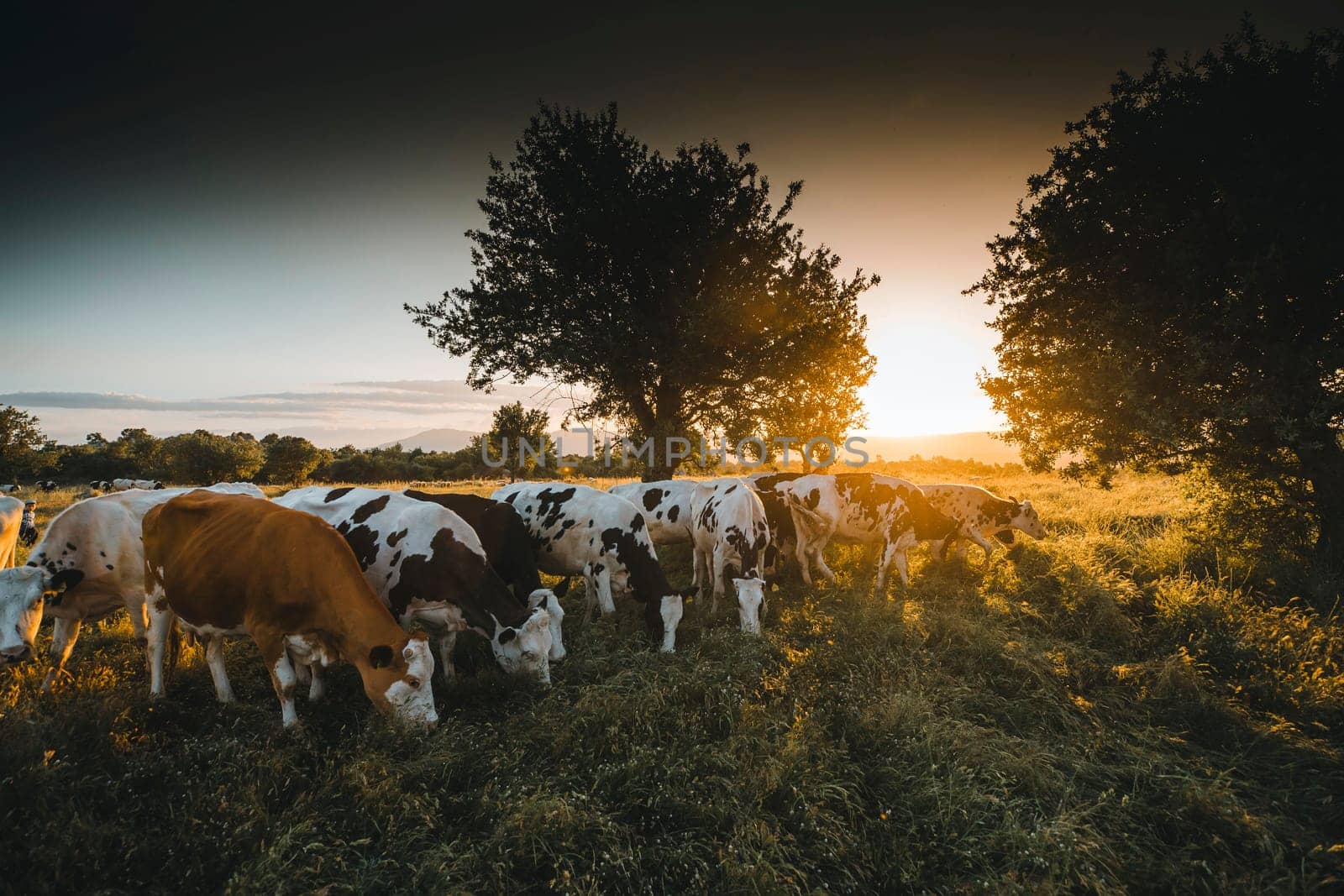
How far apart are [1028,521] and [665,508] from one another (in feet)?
31.3

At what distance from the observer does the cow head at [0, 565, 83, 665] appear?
207 inches

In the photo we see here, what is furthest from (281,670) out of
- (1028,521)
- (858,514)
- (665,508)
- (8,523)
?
(1028,521)

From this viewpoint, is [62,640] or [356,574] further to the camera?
[62,640]

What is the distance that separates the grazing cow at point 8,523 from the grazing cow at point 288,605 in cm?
556

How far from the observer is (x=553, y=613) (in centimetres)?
658

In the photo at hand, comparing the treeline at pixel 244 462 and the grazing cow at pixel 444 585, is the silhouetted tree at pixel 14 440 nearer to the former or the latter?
the treeline at pixel 244 462

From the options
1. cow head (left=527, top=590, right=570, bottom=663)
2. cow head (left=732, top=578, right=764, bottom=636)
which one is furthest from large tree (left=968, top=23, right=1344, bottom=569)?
cow head (left=527, top=590, right=570, bottom=663)

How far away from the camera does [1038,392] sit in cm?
1023

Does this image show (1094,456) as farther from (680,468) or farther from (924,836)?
(680,468)

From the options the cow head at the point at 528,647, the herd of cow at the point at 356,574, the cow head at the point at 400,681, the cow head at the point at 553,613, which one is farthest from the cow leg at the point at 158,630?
the cow head at the point at 553,613

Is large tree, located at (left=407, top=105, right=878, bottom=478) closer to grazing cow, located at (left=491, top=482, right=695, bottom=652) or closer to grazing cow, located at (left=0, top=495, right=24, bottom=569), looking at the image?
grazing cow, located at (left=491, top=482, right=695, bottom=652)

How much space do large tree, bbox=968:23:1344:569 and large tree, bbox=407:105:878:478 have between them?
551 centimetres

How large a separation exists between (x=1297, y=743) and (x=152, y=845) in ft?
31.6

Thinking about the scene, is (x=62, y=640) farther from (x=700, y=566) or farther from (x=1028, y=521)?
(x=1028, y=521)
